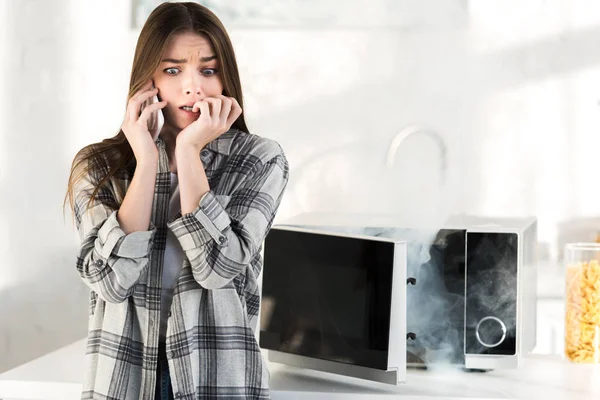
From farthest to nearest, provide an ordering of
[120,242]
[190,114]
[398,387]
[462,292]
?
[462,292] → [398,387] → [190,114] → [120,242]

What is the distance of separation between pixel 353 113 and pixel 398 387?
2.26 feet

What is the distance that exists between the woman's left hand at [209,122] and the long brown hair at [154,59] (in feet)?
0.16

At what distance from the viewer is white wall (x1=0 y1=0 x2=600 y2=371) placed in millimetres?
1691

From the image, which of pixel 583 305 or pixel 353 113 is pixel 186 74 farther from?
pixel 583 305

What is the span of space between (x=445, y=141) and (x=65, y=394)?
947 mm

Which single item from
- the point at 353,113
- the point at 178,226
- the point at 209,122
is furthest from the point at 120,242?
the point at 353,113

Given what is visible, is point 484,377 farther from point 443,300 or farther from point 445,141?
point 445,141

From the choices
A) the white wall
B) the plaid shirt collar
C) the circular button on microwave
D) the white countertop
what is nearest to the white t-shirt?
the plaid shirt collar

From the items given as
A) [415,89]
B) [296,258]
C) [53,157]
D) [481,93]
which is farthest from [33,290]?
[481,93]

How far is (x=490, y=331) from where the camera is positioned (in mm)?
1365

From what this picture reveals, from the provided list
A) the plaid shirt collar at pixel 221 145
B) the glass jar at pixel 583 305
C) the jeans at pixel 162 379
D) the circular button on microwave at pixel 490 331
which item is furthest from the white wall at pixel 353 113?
the jeans at pixel 162 379

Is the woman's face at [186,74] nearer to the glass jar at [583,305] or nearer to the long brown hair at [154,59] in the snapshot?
the long brown hair at [154,59]

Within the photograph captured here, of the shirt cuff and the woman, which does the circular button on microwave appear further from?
the shirt cuff

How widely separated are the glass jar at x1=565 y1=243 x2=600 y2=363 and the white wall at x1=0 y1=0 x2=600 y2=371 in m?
0.24
